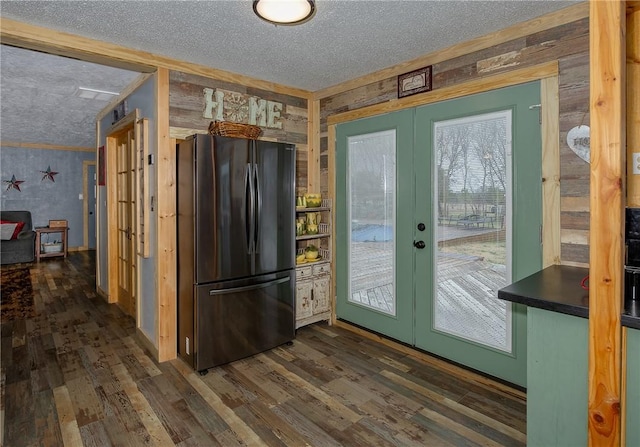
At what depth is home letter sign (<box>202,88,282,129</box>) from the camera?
3268 mm

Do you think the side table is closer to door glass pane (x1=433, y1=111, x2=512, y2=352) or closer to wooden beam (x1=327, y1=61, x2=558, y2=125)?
wooden beam (x1=327, y1=61, x2=558, y2=125)

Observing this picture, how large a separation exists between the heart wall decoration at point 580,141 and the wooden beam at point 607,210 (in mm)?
956

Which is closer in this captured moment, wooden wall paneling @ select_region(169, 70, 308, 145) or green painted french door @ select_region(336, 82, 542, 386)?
green painted french door @ select_region(336, 82, 542, 386)

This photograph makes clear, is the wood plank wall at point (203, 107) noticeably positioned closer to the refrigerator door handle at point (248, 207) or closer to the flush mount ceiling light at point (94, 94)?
the refrigerator door handle at point (248, 207)

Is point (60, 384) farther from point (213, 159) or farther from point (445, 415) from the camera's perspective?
point (445, 415)

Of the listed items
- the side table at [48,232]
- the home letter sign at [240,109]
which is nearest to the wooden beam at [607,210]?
the home letter sign at [240,109]

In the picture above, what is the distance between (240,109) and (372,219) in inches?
63.7

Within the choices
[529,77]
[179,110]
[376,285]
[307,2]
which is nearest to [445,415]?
[376,285]

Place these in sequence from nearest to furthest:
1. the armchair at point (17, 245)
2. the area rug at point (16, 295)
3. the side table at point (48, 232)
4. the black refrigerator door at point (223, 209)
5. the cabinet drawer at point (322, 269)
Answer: the black refrigerator door at point (223, 209) < the cabinet drawer at point (322, 269) < the area rug at point (16, 295) < the armchair at point (17, 245) < the side table at point (48, 232)

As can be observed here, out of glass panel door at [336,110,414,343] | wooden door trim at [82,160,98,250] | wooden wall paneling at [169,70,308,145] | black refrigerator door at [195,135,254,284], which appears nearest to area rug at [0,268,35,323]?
wooden door trim at [82,160,98,250]

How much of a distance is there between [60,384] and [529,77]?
3875 millimetres

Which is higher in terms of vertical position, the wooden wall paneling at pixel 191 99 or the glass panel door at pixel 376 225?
the wooden wall paneling at pixel 191 99

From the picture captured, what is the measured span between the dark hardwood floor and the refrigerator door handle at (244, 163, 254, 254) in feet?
3.31

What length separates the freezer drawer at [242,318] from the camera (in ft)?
9.32
